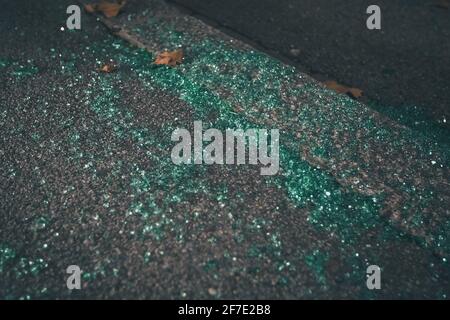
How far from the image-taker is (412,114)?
327 cm

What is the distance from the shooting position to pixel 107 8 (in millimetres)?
3930

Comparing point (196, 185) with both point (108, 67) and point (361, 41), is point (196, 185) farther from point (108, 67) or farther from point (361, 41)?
point (361, 41)

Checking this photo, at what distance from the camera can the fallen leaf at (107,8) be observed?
3.88 m

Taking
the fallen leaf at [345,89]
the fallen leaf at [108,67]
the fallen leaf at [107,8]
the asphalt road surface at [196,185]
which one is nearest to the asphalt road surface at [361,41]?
the fallen leaf at [345,89]

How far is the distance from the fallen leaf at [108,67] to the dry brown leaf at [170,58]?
1.01 ft

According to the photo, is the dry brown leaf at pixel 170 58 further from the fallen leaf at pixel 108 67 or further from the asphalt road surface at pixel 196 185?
the fallen leaf at pixel 108 67

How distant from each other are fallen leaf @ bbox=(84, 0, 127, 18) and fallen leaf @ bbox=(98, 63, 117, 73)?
2.29ft

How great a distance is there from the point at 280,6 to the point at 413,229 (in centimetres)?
263

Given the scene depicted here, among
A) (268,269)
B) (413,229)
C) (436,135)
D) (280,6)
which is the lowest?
(268,269)

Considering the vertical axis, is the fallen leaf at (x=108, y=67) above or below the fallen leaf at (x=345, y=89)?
above

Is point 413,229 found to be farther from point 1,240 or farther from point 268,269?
point 1,240

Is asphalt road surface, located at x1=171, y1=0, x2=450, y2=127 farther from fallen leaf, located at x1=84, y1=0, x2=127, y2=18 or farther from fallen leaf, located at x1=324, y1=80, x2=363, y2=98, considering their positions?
fallen leaf, located at x1=84, y1=0, x2=127, y2=18

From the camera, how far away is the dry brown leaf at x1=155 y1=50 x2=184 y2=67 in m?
3.39
